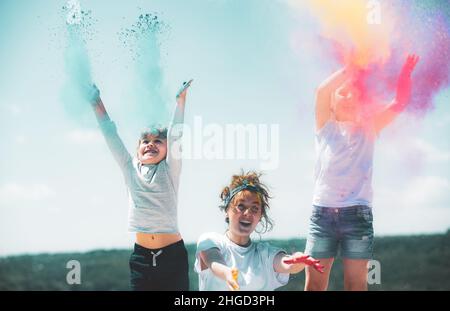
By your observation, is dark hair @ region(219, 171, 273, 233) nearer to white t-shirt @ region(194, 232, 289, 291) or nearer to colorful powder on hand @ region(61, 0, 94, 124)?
white t-shirt @ region(194, 232, 289, 291)

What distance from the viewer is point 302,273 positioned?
13.3ft

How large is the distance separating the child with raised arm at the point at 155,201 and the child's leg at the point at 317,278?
0.76 metres

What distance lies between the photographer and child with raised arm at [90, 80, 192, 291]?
3539 millimetres

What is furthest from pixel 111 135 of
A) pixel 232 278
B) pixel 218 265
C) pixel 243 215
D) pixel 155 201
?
pixel 232 278

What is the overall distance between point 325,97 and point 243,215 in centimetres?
91

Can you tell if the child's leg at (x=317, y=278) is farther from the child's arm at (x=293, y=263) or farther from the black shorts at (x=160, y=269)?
the black shorts at (x=160, y=269)

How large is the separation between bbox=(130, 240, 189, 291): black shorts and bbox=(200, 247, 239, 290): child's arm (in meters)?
0.18

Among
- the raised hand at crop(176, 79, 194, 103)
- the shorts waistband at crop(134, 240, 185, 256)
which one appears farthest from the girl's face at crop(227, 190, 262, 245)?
the raised hand at crop(176, 79, 194, 103)

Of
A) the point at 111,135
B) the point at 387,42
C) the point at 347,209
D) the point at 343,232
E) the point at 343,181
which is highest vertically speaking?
the point at 387,42

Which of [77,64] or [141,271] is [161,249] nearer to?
[141,271]

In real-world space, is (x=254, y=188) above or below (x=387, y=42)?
below

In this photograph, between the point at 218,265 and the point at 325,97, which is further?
the point at 325,97

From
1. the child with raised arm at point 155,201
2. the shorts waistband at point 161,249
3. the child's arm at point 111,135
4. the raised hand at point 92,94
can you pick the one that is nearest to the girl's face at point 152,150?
the child with raised arm at point 155,201
